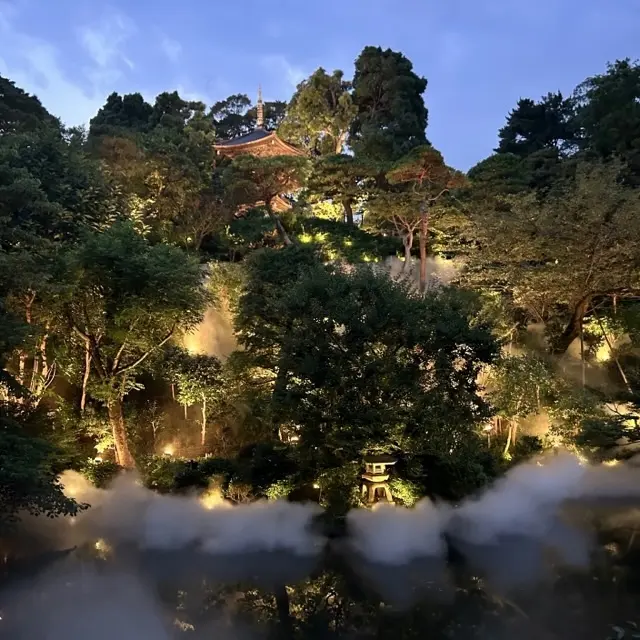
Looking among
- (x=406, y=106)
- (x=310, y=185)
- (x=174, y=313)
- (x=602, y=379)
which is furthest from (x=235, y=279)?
(x=406, y=106)

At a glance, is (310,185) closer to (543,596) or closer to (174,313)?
(174,313)

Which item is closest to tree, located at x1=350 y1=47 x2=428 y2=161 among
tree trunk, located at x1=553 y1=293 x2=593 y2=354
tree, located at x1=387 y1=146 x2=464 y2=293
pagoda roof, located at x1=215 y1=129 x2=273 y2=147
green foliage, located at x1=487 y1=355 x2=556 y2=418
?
pagoda roof, located at x1=215 y1=129 x2=273 y2=147

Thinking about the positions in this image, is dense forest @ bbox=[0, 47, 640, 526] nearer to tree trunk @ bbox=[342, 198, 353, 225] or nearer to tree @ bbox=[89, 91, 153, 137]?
tree trunk @ bbox=[342, 198, 353, 225]

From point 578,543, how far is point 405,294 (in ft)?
15.6

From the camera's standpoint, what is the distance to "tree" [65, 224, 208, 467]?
336 inches

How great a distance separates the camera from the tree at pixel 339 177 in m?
17.8

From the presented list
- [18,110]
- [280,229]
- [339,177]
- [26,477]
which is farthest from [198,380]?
[18,110]

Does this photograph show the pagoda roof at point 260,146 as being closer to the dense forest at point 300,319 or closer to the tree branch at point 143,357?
the dense forest at point 300,319

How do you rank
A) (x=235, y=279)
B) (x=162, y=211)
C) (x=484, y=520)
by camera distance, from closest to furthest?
(x=484, y=520), (x=235, y=279), (x=162, y=211)

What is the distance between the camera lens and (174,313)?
9.09 m

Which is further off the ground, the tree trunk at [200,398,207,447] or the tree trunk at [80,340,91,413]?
the tree trunk at [80,340,91,413]

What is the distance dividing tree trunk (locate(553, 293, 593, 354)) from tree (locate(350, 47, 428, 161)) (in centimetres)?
1185

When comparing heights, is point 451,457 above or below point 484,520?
→ above

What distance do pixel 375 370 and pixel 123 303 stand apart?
420 cm
